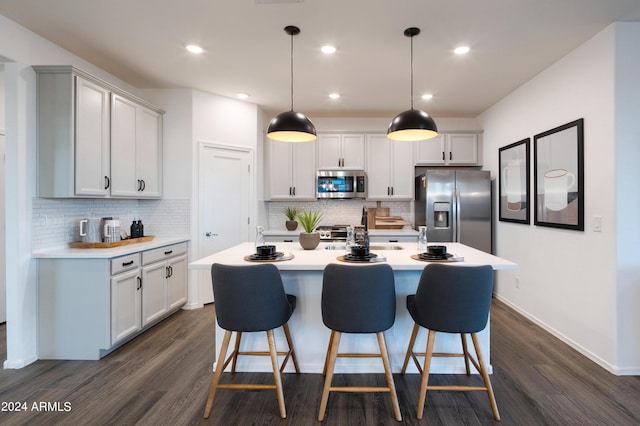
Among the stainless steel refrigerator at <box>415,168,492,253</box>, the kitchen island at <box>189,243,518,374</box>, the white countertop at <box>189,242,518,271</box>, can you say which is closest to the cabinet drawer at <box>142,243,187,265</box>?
the white countertop at <box>189,242,518,271</box>

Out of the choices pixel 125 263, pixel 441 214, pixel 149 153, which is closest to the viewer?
pixel 125 263

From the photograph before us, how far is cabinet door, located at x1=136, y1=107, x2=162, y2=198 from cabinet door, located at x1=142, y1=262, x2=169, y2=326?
877 mm

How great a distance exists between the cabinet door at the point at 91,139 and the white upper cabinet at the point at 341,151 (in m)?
2.75

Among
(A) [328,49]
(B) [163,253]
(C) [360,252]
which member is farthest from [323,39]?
(B) [163,253]

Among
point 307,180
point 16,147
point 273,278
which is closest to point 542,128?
point 307,180

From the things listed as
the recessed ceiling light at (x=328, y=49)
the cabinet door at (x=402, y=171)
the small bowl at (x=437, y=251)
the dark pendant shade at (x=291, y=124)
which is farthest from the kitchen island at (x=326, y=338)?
the cabinet door at (x=402, y=171)

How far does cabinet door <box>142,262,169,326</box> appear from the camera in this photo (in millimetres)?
3115

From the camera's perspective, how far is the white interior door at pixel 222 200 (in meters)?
4.02

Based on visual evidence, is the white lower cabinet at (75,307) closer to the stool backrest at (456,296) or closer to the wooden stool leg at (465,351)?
the stool backrest at (456,296)

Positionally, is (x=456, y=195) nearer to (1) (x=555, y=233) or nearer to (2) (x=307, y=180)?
(1) (x=555, y=233)

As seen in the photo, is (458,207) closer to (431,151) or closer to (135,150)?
(431,151)

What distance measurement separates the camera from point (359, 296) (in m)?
1.84

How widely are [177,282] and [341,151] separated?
290 cm

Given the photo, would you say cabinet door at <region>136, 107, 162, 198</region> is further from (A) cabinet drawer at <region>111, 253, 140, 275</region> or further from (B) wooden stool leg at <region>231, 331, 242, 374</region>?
(B) wooden stool leg at <region>231, 331, 242, 374</region>
